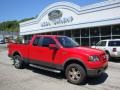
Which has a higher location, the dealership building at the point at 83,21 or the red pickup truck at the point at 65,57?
the dealership building at the point at 83,21

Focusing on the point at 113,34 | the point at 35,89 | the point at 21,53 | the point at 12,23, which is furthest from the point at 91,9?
the point at 12,23

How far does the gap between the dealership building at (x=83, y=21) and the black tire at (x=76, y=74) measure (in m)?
13.8

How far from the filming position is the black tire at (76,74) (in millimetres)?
8547

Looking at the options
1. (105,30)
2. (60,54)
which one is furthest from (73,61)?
(105,30)

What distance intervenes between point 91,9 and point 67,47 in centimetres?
1606

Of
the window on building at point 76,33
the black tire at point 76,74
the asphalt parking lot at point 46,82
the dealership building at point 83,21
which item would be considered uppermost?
the dealership building at point 83,21

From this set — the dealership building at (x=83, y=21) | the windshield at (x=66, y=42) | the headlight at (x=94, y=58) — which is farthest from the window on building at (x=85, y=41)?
the headlight at (x=94, y=58)

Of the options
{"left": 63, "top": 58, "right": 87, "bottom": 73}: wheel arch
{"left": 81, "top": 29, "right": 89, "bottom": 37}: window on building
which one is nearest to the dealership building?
{"left": 81, "top": 29, "right": 89, "bottom": 37}: window on building

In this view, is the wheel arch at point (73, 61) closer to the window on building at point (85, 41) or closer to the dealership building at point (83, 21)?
the dealership building at point (83, 21)

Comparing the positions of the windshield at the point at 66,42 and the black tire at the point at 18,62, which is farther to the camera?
the black tire at the point at 18,62

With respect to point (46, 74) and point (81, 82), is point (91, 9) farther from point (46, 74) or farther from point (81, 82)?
point (81, 82)

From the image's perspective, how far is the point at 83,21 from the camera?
1006 inches

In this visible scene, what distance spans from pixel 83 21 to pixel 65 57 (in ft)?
55.6

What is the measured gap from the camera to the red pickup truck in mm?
8500
